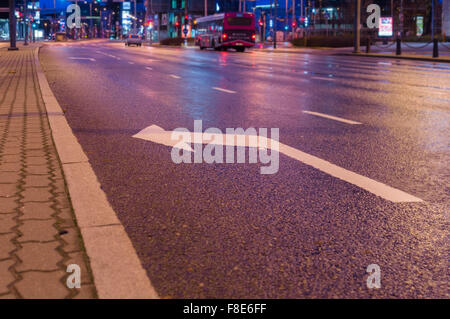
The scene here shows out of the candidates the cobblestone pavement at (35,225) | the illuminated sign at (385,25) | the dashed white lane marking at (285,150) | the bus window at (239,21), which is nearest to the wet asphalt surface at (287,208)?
the dashed white lane marking at (285,150)

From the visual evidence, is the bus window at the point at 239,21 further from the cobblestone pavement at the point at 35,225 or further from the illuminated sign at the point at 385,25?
the cobblestone pavement at the point at 35,225

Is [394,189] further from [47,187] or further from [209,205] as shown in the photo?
[47,187]

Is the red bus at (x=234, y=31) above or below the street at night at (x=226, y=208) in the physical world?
above

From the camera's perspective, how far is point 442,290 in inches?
132

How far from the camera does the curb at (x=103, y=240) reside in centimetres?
329

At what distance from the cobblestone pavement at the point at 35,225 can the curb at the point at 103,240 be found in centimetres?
6

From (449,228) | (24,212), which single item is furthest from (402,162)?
(24,212)

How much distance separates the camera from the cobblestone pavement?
3.35 metres

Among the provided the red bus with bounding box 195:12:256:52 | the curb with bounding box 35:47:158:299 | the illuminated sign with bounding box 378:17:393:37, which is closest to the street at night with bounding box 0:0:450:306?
the curb with bounding box 35:47:158:299

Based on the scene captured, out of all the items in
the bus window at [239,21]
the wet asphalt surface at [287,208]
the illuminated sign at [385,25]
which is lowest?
the wet asphalt surface at [287,208]

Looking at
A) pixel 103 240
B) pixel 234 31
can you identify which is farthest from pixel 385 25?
pixel 103 240

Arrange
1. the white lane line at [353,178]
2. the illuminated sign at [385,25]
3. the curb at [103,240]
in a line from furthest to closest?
the illuminated sign at [385,25] → the white lane line at [353,178] → the curb at [103,240]

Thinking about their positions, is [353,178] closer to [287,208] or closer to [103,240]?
[287,208]
